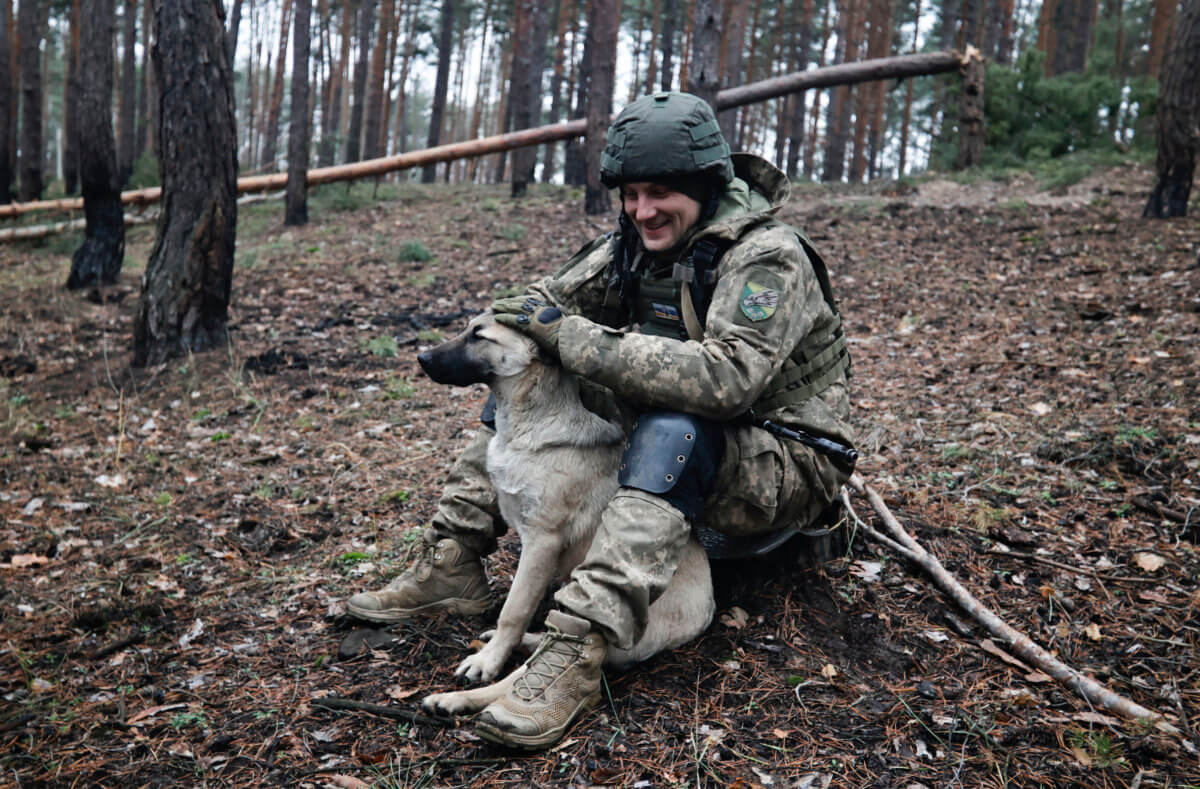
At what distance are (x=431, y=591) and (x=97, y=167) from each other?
9719 mm

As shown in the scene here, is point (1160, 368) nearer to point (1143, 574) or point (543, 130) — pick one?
point (1143, 574)

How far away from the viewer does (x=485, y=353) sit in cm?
301

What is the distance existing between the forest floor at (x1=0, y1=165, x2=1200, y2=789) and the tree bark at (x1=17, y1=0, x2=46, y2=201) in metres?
9.38

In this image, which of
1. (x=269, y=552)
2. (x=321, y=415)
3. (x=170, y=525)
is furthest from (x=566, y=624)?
(x=321, y=415)

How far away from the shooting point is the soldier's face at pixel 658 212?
309 cm

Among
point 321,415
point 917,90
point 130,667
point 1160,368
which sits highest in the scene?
point 917,90

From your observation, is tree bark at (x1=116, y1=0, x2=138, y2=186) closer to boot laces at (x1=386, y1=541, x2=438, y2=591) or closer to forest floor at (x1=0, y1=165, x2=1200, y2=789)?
forest floor at (x1=0, y1=165, x2=1200, y2=789)

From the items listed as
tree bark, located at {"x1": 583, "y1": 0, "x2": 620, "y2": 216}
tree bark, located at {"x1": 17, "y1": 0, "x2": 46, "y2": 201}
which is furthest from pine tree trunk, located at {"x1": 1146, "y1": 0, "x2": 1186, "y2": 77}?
tree bark, located at {"x1": 17, "y1": 0, "x2": 46, "y2": 201}

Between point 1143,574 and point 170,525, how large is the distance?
5.18 metres

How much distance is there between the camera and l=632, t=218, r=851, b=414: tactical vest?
10.2 ft

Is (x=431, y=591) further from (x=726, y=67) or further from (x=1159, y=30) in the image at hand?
(x=1159, y=30)

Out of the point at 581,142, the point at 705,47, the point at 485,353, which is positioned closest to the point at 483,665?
the point at 485,353

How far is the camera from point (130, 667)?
3.48 meters

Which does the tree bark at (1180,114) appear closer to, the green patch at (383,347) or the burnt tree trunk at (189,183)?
the green patch at (383,347)
